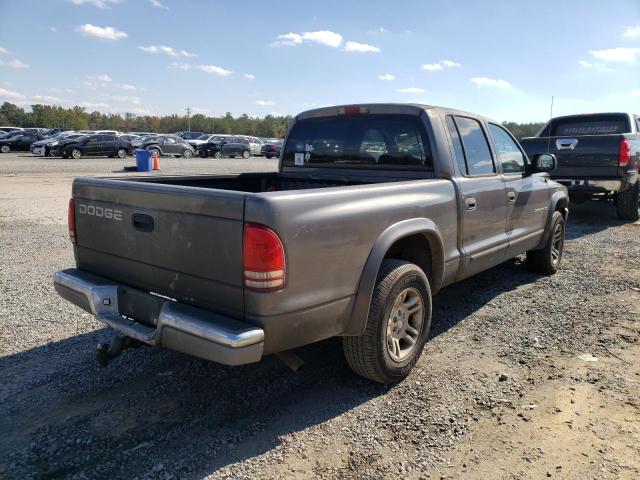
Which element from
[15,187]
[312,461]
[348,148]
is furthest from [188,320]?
[15,187]

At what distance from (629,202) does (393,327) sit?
865cm

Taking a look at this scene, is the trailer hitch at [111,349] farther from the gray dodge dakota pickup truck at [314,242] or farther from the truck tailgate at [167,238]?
the truck tailgate at [167,238]

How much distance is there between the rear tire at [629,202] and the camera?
9820 mm

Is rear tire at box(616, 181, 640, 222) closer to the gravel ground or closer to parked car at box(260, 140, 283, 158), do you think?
the gravel ground

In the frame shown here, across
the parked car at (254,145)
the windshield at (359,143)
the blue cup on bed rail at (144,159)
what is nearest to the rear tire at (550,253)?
the windshield at (359,143)

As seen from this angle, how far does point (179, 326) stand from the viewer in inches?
103

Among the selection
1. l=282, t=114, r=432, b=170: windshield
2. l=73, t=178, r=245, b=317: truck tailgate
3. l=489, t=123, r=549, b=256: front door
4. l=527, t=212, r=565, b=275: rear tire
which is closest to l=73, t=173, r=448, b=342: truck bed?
l=73, t=178, r=245, b=317: truck tailgate

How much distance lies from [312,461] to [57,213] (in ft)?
30.8

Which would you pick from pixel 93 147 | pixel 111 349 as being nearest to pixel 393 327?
pixel 111 349

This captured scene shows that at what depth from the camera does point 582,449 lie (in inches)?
108

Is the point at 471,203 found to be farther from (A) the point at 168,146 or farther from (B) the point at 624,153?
(A) the point at 168,146

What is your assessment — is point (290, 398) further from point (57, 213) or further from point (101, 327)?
point (57, 213)

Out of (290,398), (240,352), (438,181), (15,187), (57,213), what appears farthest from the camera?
(15,187)

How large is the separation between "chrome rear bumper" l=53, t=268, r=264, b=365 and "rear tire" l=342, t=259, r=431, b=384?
881 millimetres
